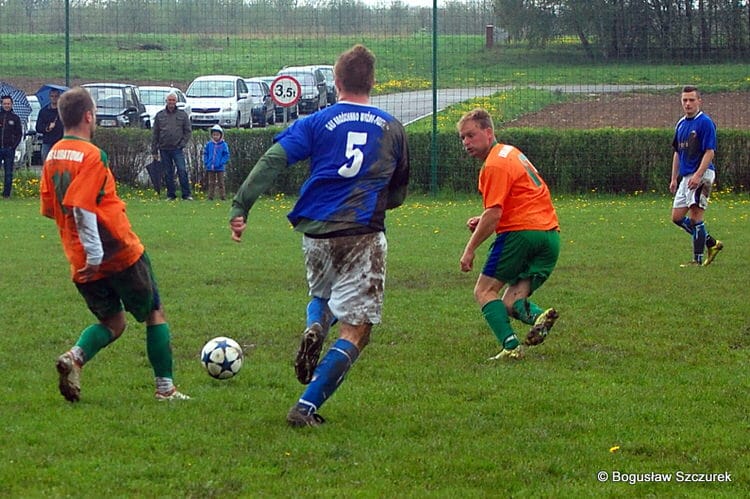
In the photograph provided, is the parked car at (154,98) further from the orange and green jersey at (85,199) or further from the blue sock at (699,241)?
the orange and green jersey at (85,199)

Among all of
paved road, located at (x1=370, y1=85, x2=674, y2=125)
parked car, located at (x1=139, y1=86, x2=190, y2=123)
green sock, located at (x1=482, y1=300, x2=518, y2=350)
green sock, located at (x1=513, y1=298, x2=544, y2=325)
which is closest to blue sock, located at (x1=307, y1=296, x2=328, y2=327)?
green sock, located at (x1=482, y1=300, x2=518, y2=350)

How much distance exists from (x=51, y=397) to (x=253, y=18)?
1729 cm

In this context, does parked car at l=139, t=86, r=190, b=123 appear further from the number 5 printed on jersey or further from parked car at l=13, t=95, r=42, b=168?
the number 5 printed on jersey

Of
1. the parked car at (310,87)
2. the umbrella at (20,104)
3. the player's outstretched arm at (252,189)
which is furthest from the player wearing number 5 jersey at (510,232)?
the parked car at (310,87)

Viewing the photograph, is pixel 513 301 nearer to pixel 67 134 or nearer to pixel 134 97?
pixel 67 134

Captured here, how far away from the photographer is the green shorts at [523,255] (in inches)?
299

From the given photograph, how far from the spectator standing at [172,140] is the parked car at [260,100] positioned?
9.78 metres

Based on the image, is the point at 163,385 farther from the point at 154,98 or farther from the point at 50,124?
the point at 154,98

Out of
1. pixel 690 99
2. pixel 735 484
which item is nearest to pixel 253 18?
pixel 690 99

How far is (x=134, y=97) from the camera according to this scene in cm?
2780

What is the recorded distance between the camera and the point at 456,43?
869 inches

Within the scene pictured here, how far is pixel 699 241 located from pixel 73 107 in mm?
8051

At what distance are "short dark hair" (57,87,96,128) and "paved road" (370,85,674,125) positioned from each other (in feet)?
50.6

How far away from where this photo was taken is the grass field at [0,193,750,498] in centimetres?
505
